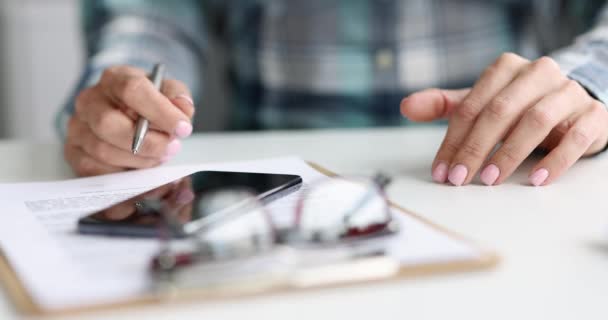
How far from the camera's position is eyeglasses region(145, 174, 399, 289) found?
14.3 inches

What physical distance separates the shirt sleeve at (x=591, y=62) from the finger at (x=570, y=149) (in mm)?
55

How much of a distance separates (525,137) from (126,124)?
0.40 meters

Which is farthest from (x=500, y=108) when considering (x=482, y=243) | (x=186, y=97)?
(x=186, y=97)

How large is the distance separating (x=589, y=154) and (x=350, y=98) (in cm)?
68

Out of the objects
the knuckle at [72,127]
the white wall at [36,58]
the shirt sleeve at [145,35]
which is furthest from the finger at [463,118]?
the white wall at [36,58]

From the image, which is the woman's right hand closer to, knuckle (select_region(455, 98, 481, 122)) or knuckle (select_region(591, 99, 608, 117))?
knuckle (select_region(455, 98, 481, 122))

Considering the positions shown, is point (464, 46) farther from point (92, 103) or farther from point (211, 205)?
point (211, 205)

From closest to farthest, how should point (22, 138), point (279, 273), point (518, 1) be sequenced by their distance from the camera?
point (279, 273) < point (518, 1) < point (22, 138)

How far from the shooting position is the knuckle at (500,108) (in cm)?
63

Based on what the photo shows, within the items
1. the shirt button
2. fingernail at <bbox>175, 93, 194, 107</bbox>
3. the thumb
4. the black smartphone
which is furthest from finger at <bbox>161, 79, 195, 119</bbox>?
the shirt button

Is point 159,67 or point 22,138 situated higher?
point 159,67

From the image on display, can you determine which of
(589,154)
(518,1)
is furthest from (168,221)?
(518,1)

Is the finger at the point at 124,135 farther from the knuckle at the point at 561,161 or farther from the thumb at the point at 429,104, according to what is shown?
the knuckle at the point at 561,161

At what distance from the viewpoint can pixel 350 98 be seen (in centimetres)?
135
